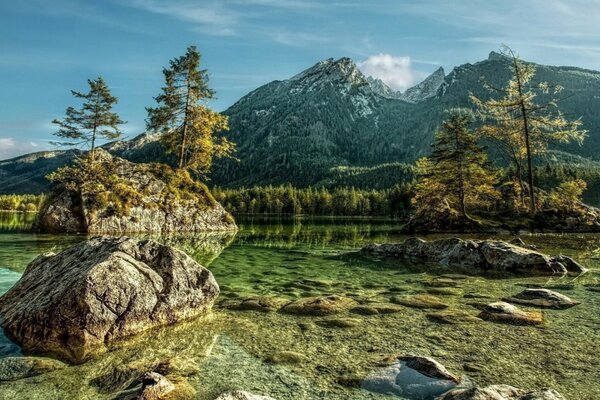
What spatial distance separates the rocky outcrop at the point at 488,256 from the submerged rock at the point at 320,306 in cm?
1110

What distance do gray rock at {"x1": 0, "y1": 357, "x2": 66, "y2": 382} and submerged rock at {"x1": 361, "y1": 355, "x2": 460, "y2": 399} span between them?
6110mm

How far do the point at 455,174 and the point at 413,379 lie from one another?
1660 inches

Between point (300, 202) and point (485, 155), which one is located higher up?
point (485, 155)

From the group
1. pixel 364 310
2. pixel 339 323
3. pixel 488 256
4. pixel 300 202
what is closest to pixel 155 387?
pixel 339 323

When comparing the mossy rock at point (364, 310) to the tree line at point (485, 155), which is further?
the tree line at point (485, 155)

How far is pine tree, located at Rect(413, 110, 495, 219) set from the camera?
44.6 m

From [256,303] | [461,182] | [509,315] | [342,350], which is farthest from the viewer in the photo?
[461,182]

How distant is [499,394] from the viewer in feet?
17.9

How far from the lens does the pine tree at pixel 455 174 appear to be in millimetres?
44625

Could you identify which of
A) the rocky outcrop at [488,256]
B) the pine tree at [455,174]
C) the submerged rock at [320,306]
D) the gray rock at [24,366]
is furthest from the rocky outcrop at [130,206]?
the gray rock at [24,366]

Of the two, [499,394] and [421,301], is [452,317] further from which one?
[499,394]

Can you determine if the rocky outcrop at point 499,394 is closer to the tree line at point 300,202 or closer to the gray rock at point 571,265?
the gray rock at point 571,265

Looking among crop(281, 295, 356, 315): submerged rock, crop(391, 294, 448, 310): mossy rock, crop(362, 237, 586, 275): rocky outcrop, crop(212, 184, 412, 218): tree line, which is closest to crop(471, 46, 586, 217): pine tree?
crop(362, 237, 586, 275): rocky outcrop

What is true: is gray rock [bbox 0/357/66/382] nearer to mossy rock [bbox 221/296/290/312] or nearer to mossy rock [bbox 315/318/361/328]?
mossy rock [bbox 221/296/290/312]
